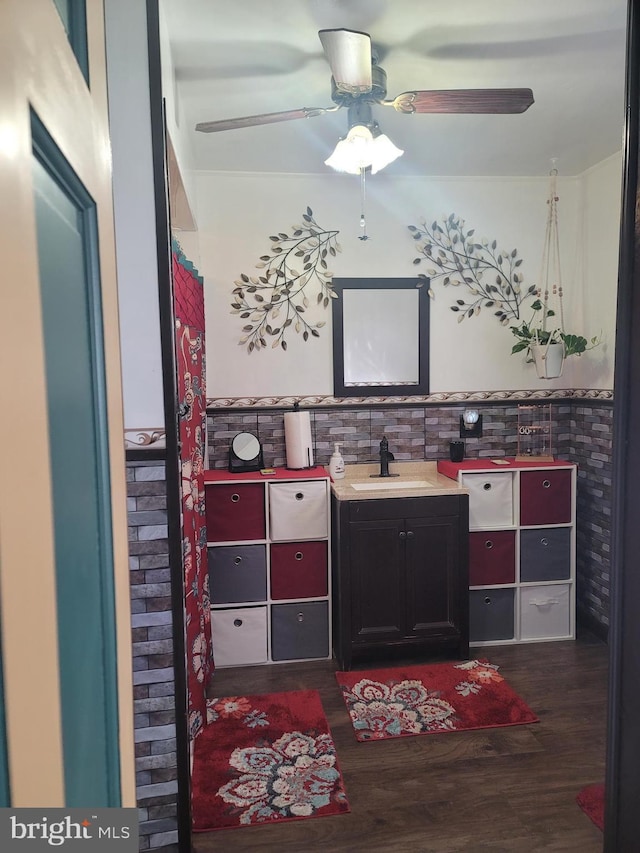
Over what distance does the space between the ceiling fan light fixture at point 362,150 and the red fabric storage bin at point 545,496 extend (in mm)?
1855

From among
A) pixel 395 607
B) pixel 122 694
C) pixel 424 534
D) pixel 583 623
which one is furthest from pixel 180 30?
pixel 583 623

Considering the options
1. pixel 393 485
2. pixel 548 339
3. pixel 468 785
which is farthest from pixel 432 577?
pixel 548 339

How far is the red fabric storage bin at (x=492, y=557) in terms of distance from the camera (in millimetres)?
3131

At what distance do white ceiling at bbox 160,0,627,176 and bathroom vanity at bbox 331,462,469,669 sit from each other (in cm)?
176

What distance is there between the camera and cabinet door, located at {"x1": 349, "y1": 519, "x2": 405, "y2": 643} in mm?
2879

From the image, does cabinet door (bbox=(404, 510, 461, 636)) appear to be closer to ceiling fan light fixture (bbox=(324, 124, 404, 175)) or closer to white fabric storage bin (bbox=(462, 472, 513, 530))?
white fabric storage bin (bbox=(462, 472, 513, 530))

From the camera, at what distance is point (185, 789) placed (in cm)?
171

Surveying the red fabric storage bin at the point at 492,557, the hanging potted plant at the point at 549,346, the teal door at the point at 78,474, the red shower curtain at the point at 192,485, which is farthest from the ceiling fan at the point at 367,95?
the red fabric storage bin at the point at 492,557

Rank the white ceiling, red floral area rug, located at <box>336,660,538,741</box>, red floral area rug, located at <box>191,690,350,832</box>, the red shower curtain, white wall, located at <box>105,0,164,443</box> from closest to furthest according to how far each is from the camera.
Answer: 1. white wall, located at <box>105,0,164,443</box>
2. the white ceiling
3. red floral area rug, located at <box>191,690,350,832</box>
4. the red shower curtain
5. red floral area rug, located at <box>336,660,538,741</box>

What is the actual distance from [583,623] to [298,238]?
9.25ft

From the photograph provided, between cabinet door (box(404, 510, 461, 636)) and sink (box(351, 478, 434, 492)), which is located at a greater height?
sink (box(351, 478, 434, 492))

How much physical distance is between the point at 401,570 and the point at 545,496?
94 cm

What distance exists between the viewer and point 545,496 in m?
3.16

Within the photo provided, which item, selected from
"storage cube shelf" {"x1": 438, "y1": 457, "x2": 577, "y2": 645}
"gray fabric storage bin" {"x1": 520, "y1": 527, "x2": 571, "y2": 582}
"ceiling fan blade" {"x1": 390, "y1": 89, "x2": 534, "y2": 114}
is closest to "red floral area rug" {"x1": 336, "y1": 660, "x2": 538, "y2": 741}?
"storage cube shelf" {"x1": 438, "y1": 457, "x2": 577, "y2": 645}
